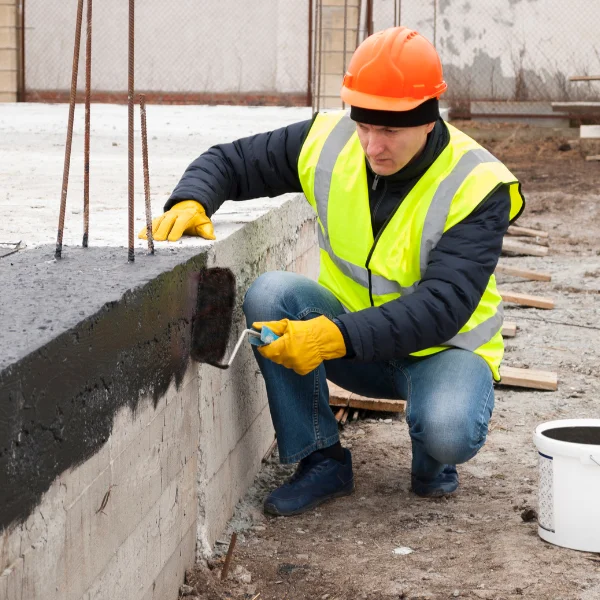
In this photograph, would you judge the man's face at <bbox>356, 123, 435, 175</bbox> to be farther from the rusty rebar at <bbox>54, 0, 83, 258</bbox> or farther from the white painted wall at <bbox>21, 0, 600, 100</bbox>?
the white painted wall at <bbox>21, 0, 600, 100</bbox>

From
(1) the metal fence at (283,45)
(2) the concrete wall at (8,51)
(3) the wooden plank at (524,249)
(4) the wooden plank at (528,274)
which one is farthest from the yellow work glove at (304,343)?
(2) the concrete wall at (8,51)

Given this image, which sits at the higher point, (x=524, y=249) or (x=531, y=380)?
(x=524, y=249)

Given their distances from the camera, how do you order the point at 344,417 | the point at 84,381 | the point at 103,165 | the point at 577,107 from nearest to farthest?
the point at 84,381, the point at 344,417, the point at 103,165, the point at 577,107

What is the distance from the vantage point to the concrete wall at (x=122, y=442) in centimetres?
168

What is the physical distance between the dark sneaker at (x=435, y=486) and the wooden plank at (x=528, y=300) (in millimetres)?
3079

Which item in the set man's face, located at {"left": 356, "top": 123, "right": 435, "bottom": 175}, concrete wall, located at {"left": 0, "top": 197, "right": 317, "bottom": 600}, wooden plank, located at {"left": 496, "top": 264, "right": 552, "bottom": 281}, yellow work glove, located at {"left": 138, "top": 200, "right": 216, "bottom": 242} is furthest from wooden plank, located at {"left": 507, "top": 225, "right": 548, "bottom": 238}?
yellow work glove, located at {"left": 138, "top": 200, "right": 216, "bottom": 242}

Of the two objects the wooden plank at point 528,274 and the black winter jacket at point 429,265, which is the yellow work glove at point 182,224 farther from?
the wooden plank at point 528,274

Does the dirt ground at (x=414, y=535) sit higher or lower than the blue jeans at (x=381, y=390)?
lower

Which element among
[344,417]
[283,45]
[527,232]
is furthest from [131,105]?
[283,45]

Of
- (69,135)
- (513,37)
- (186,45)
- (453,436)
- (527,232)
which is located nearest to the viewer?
(69,135)

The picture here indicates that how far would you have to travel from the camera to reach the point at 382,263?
10.1ft

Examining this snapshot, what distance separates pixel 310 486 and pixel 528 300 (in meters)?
3.40

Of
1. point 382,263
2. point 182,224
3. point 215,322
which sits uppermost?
point 182,224

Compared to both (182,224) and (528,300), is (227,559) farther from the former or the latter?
(528,300)
